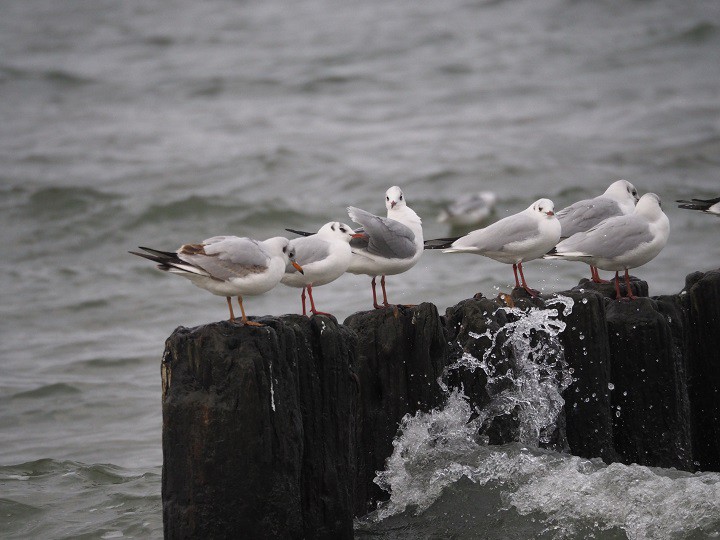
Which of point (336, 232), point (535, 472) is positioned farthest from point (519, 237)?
point (535, 472)

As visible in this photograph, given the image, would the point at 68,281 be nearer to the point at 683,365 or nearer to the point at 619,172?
the point at 619,172

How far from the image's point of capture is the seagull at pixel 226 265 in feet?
17.3

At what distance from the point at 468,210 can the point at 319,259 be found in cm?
1011

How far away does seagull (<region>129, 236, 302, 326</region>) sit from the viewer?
17.3 ft

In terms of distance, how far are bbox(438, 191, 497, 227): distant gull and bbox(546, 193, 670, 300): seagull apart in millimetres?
8820

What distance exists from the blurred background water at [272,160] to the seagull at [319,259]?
4.38 ft

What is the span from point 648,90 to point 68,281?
12191 millimetres

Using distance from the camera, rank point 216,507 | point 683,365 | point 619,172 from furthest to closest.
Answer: point 619,172 < point 683,365 < point 216,507

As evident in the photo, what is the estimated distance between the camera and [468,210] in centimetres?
1606

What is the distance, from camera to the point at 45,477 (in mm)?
7883

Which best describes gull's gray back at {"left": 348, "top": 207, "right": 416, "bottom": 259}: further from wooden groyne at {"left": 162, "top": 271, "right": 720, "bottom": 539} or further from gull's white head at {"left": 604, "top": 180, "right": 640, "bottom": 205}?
gull's white head at {"left": 604, "top": 180, "right": 640, "bottom": 205}

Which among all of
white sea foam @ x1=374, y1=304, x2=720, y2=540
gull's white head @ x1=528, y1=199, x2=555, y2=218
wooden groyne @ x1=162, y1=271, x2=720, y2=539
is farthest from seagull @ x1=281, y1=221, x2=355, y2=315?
gull's white head @ x1=528, y1=199, x2=555, y2=218

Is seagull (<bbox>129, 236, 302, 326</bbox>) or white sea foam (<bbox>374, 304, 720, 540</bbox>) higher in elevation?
seagull (<bbox>129, 236, 302, 326</bbox>)

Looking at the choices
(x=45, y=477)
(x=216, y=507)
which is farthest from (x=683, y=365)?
(x=45, y=477)
